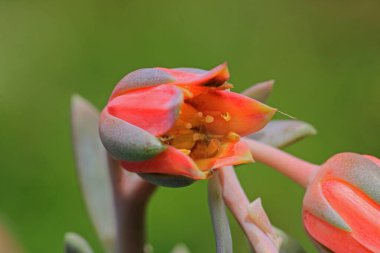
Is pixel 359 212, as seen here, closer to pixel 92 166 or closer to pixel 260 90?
pixel 260 90

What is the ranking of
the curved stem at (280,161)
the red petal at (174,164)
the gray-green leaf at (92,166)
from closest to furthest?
the red petal at (174,164) < the curved stem at (280,161) < the gray-green leaf at (92,166)

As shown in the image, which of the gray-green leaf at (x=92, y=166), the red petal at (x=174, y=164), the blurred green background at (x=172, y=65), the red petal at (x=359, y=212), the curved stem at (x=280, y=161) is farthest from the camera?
the blurred green background at (x=172, y=65)

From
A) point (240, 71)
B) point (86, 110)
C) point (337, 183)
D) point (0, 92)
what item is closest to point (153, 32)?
point (240, 71)

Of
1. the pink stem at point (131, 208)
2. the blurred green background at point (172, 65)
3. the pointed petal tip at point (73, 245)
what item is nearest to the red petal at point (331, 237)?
the pink stem at point (131, 208)

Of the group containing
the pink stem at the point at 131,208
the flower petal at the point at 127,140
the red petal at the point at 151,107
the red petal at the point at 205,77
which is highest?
the red petal at the point at 205,77

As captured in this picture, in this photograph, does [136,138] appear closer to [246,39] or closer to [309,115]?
[309,115]

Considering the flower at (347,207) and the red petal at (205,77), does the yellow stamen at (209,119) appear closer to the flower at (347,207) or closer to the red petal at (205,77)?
the red petal at (205,77)

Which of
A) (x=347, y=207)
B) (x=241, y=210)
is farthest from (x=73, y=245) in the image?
(x=347, y=207)
